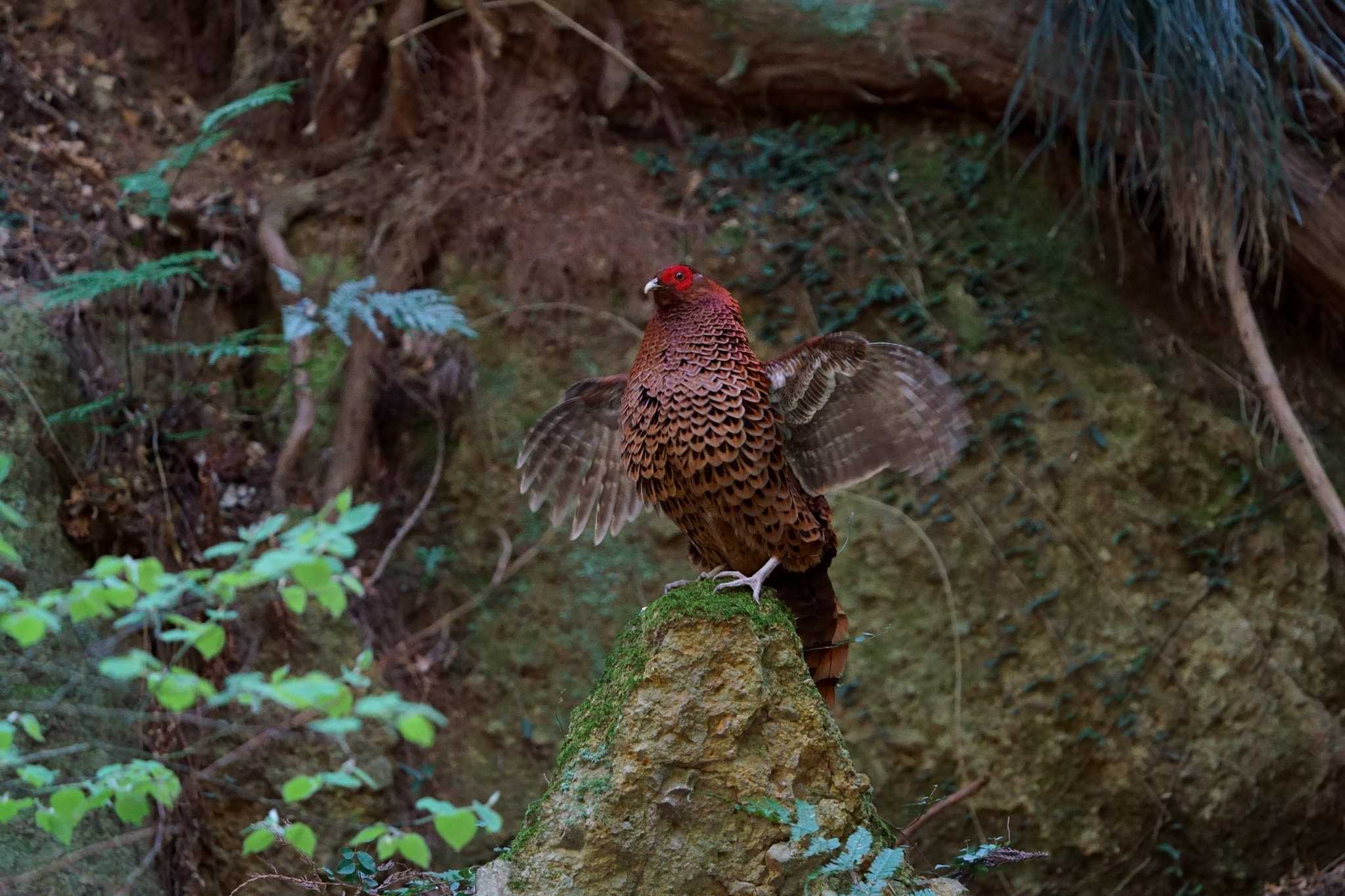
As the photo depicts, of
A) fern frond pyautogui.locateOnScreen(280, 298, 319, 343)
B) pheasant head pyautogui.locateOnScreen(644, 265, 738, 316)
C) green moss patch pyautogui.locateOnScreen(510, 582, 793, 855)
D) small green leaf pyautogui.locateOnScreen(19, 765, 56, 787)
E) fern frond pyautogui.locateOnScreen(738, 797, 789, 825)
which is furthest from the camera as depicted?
fern frond pyautogui.locateOnScreen(280, 298, 319, 343)

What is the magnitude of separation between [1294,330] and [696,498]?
12.6 feet

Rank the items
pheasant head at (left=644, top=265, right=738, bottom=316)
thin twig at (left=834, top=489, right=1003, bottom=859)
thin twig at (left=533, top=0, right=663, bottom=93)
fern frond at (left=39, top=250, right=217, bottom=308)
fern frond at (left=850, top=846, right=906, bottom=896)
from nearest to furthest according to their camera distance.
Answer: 1. fern frond at (left=850, top=846, right=906, bottom=896)
2. pheasant head at (left=644, top=265, right=738, bottom=316)
3. fern frond at (left=39, top=250, right=217, bottom=308)
4. thin twig at (left=834, top=489, right=1003, bottom=859)
5. thin twig at (left=533, top=0, right=663, bottom=93)

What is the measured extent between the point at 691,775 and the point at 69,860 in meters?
2.15

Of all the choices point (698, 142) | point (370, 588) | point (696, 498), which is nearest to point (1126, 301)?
point (698, 142)

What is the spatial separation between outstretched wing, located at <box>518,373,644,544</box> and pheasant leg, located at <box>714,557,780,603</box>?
30.3 inches

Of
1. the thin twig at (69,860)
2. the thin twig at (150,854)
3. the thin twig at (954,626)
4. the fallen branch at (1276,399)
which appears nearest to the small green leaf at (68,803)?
the thin twig at (69,860)

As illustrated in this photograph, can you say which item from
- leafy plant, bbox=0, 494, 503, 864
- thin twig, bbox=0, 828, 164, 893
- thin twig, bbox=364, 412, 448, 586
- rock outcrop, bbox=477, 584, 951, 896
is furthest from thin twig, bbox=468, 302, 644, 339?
leafy plant, bbox=0, 494, 503, 864

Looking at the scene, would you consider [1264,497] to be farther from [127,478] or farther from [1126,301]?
[127,478]

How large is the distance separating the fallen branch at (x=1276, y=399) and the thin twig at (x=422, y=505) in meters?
3.59

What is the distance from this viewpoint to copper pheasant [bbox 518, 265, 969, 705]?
3.28 metres

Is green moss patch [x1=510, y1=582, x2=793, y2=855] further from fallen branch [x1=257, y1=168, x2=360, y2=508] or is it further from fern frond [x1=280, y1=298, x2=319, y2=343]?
fallen branch [x1=257, y1=168, x2=360, y2=508]

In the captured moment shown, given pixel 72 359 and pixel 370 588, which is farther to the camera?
pixel 370 588

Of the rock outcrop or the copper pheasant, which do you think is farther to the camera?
the copper pheasant

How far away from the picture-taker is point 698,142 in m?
6.05
